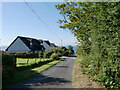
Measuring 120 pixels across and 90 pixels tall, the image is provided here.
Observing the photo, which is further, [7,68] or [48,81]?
[7,68]

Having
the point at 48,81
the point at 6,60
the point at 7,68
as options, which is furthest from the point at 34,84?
the point at 6,60

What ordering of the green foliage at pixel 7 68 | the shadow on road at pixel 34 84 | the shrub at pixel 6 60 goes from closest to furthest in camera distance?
1. the shadow on road at pixel 34 84
2. the green foliage at pixel 7 68
3. the shrub at pixel 6 60

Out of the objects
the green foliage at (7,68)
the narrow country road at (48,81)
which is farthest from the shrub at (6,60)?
the narrow country road at (48,81)

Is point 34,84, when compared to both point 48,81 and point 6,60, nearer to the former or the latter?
point 48,81

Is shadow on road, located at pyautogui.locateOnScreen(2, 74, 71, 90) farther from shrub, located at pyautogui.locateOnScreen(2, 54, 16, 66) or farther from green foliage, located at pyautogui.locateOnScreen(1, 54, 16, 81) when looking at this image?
shrub, located at pyautogui.locateOnScreen(2, 54, 16, 66)

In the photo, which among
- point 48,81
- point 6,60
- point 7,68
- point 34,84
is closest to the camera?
point 34,84

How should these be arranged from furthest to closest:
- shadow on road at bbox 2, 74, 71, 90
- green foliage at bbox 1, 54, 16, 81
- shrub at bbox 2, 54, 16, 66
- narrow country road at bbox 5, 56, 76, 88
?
1. shrub at bbox 2, 54, 16, 66
2. green foliage at bbox 1, 54, 16, 81
3. narrow country road at bbox 5, 56, 76, 88
4. shadow on road at bbox 2, 74, 71, 90

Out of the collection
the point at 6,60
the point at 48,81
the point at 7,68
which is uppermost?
the point at 6,60

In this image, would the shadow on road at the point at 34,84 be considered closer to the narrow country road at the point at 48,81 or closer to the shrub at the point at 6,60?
the narrow country road at the point at 48,81

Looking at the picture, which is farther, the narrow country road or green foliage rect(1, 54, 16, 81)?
green foliage rect(1, 54, 16, 81)

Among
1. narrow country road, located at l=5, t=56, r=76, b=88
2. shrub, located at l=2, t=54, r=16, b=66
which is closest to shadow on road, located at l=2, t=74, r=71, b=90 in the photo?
narrow country road, located at l=5, t=56, r=76, b=88

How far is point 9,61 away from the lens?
8.79 m

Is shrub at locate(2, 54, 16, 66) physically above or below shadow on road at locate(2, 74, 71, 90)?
above

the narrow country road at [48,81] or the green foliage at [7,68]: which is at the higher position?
the green foliage at [7,68]
